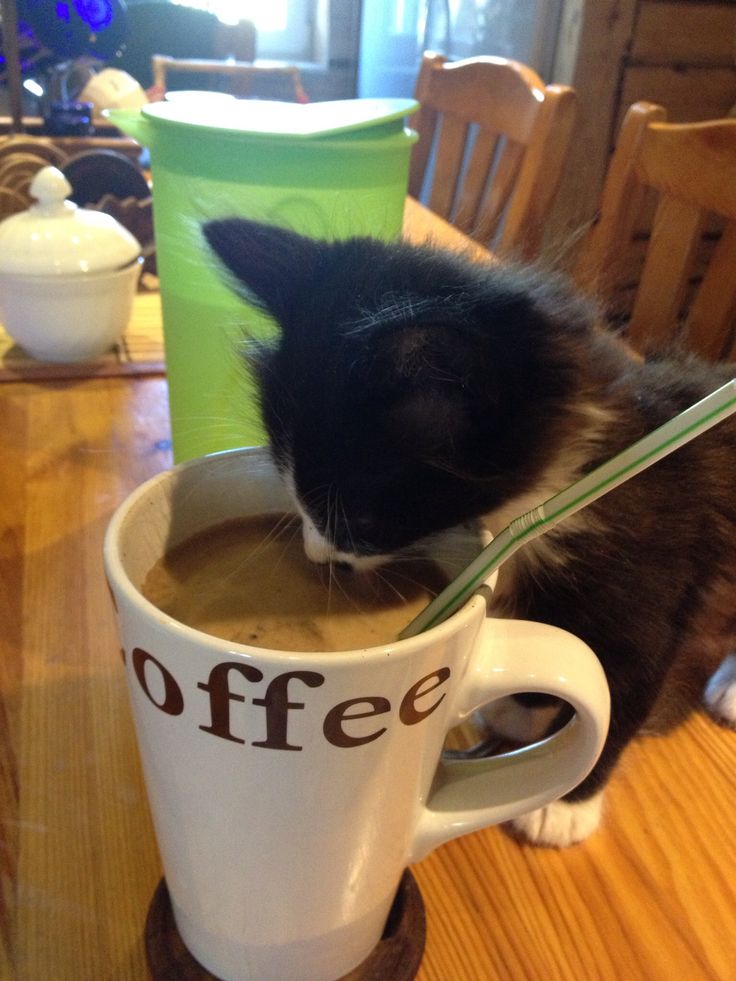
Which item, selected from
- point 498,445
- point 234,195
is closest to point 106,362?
point 234,195

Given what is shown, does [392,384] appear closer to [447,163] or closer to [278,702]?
[278,702]

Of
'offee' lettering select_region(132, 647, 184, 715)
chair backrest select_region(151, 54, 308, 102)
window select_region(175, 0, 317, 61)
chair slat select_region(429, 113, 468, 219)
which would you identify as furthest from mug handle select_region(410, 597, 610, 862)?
window select_region(175, 0, 317, 61)

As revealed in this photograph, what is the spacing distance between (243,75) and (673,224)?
1.79 m

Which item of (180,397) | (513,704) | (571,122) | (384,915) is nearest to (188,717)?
(384,915)

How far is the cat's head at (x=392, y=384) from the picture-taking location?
0.38 meters

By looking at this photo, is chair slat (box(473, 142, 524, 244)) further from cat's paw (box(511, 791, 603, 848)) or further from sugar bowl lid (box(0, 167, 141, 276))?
cat's paw (box(511, 791, 603, 848))

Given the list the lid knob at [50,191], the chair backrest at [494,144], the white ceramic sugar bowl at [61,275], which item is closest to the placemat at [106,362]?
the white ceramic sugar bowl at [61,275]

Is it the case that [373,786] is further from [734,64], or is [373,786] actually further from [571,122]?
[734,64]

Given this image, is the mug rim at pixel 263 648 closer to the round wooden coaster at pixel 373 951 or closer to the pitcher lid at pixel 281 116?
the round wooden coaster at pixel 373 951

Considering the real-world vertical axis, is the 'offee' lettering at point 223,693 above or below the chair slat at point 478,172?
above

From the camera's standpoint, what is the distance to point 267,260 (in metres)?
0.46

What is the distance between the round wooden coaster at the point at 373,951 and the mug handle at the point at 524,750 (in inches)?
1.7

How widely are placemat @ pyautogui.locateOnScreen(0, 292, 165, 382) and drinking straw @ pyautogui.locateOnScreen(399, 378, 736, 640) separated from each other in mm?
612

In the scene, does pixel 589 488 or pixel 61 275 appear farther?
pixel 61 275
